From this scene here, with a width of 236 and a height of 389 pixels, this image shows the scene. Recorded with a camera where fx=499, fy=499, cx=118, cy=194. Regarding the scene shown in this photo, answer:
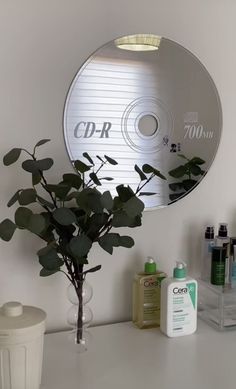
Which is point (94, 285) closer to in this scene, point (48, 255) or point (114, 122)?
point (48, 255)

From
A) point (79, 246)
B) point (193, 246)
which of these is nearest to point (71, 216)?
point (79, 246)

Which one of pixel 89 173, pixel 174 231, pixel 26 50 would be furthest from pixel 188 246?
pixel 26 50

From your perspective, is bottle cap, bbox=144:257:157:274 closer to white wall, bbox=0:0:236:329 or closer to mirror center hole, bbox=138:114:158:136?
white wall, bbox=0:0:236:329

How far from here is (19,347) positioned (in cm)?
88

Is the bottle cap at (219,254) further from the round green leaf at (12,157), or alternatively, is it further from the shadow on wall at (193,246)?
the round green leaf at (12,157)

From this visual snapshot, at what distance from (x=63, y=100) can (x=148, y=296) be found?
53 centimetres

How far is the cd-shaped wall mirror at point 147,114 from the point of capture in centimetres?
121

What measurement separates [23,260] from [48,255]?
18cm

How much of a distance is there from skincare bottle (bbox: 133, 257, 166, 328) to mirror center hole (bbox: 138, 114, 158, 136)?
33 centimetres

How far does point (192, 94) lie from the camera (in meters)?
1.32

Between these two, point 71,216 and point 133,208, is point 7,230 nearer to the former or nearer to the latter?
point 71,216

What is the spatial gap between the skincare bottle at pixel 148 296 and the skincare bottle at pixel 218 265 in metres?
0.13

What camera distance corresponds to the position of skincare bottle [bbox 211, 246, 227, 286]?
50.2 inches

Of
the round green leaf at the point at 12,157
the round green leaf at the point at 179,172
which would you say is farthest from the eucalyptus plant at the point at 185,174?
the round green leaf at the point at 12,157
